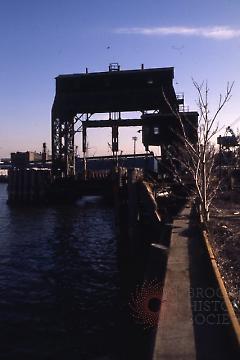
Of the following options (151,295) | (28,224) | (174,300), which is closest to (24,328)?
(151,295)

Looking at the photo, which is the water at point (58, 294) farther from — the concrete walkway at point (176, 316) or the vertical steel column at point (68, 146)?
the vertical steel column at point (68, 146)

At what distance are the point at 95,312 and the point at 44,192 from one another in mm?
35153

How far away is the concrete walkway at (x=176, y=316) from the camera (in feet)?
19.4

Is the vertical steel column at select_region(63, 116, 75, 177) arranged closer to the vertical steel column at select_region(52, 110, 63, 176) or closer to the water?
the vertical steel column at select_region(52, 110, 63, 176)

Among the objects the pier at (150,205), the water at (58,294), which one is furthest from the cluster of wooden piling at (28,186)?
the water at (58,294)

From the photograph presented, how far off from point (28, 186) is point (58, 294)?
34.5m

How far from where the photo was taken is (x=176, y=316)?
7184 mm

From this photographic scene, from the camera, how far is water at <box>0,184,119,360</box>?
8484 mm

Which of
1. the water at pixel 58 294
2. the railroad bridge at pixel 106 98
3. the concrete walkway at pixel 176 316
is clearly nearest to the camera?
the concrete walkway at pixel 176 316

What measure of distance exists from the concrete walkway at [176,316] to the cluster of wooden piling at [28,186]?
114ft

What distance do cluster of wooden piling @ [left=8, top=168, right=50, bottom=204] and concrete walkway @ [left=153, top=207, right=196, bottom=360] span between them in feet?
114

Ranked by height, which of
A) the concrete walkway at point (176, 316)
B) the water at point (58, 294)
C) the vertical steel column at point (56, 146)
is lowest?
the water at point (58, 294)

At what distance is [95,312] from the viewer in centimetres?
1038

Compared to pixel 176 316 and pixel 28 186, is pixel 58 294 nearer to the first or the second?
pixel 176 316
